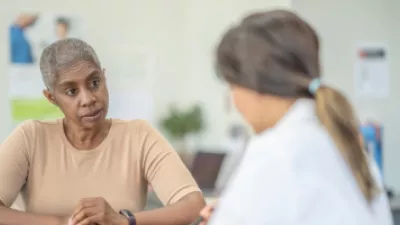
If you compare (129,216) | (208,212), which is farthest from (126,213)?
(208,212)

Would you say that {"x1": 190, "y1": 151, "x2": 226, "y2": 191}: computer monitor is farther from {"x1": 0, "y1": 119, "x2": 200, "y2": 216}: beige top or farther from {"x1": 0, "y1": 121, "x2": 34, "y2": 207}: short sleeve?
{"x1": 0, "y1": 121, "x2": 34, "y2": 207}: short sleeve

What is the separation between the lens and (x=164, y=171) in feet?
5.74

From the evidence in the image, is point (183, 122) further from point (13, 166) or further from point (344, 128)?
point (344, 128)

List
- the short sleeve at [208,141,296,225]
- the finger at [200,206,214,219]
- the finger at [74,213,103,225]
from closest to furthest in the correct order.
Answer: the short sleeve at [208,141,296,225], the finger at [200,206,214,219], the finger at [74,213,103,225]

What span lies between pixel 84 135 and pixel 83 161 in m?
0.07

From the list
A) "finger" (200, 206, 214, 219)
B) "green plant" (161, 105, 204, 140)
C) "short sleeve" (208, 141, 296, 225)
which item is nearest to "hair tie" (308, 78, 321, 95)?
"short sleeve" (208, 141, 296, 225)

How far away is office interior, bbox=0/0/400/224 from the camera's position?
3.22m

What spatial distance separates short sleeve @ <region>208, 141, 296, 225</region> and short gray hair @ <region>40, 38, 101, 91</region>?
33.9 inches

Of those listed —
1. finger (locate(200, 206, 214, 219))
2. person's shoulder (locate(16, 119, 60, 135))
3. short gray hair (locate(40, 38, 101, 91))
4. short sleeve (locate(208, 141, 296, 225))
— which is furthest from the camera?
person's shoulder (locate(16, 119, 60, 135))

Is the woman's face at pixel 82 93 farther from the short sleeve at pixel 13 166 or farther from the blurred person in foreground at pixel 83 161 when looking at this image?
the short sleeve at pixel 13 166

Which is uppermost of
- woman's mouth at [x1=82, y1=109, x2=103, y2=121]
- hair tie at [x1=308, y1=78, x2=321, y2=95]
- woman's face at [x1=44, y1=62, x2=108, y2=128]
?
hair tie at [x1=308, y1=78, x2=321, y2=95]

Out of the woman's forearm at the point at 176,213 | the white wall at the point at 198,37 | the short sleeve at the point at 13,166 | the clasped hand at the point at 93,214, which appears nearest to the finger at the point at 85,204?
the clasped hand at the point at 93,214

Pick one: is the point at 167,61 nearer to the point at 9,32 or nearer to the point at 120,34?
the point at 120,34

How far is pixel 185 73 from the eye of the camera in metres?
3.66
